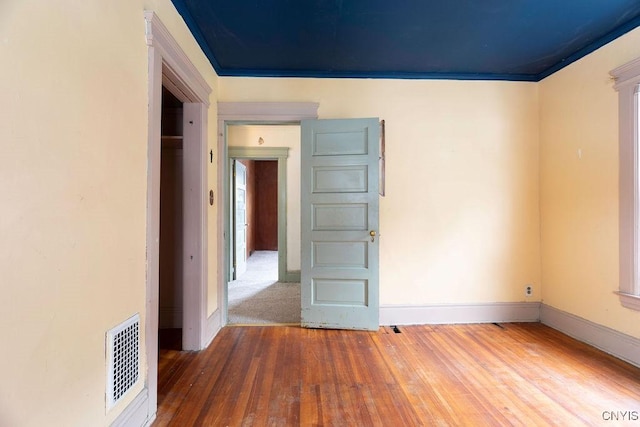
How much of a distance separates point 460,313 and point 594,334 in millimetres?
1043

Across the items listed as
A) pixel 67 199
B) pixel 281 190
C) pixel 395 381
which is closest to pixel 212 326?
pixel 395 381

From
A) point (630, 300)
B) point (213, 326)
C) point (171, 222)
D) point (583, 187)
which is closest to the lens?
point (630, 300)

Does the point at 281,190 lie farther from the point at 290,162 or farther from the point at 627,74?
the point at 627,74

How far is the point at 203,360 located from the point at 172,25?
2405 millimetres

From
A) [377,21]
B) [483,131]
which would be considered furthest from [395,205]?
[377,21]

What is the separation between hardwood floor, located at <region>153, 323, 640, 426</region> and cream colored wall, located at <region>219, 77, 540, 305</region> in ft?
1.85

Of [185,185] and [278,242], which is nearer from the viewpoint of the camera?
[185,185]

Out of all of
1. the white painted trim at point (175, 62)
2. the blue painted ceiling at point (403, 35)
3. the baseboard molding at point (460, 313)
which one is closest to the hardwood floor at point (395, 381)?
the baseboard molding at point (460, 313)

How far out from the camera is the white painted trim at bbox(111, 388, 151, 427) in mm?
1404

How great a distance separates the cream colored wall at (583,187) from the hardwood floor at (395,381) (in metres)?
0.46

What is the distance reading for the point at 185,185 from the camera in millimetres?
2488

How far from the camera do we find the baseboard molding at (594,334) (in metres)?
2.26

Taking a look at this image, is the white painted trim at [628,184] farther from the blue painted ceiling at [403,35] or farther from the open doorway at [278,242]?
the open doorway at [278,242]

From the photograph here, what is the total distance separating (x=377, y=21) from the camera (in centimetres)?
219
